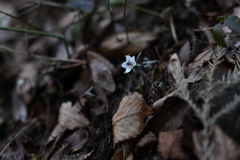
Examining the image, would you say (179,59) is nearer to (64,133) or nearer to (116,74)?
(116,74)

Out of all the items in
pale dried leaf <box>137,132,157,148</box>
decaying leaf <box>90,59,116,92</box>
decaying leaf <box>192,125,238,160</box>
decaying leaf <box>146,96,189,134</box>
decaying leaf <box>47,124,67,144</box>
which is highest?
decaying leaf <box>90,59,116,92</box>

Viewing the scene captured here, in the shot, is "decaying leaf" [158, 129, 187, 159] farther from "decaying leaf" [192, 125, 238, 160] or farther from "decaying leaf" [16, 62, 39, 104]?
"decaying leaf" [16, 62, 39, 104]

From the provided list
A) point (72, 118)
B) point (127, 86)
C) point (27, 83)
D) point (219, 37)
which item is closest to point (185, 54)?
point (219, 37)

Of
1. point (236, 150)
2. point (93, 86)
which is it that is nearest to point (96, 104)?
point (93, 86)

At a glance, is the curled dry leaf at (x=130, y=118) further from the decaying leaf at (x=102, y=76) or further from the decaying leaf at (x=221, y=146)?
the decaying leaf at (x=102, y=76)

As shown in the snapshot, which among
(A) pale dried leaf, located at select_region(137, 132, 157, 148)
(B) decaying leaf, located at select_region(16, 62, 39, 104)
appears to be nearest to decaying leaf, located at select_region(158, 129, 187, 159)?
(A) pale dried leaf, located at select_region(137, 132, 157, 148)
